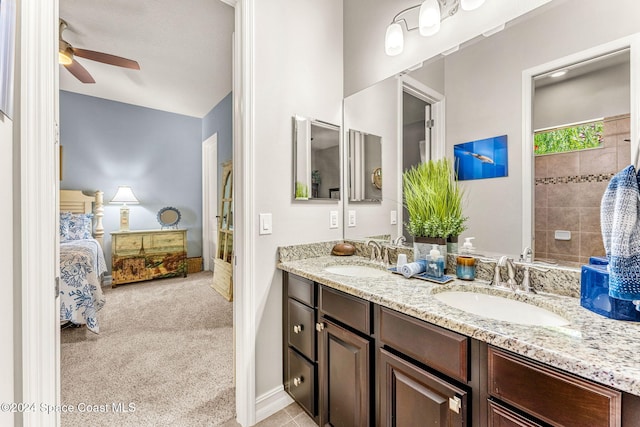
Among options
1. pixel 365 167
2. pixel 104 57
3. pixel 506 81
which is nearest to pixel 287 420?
pixel 365 167

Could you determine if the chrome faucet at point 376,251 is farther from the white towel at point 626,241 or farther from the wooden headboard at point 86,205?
the wooden headboard at point 86,205

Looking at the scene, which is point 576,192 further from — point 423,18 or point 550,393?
point 423,18

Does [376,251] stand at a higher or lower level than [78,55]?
lower

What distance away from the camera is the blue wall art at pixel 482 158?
1.27 metres

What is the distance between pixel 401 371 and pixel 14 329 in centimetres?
135

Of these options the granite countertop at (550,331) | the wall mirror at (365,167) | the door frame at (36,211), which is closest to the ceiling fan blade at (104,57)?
the door frame at (36,211)

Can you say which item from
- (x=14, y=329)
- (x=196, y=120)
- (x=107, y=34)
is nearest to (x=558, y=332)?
(x=14, y=329)

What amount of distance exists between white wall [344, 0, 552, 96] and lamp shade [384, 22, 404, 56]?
3 cm

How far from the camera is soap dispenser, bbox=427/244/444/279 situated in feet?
4.18

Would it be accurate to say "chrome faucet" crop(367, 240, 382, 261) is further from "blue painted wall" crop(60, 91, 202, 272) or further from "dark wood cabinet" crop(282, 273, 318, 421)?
"blue painted wall" crop(60, 91, 202, 272)

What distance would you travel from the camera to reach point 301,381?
1545 millimetres

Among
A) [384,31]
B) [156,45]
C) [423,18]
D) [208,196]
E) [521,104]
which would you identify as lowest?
[208,196]

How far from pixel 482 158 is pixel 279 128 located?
3.71 ft

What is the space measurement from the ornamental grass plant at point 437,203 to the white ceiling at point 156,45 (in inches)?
88.2
